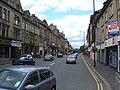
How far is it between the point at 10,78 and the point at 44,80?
153cm

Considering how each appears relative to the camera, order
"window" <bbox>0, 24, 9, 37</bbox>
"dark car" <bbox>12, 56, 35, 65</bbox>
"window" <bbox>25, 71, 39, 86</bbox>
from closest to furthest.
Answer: "window" <bbox>25, 71, 39, 86</bbox>, "dark car" <bbox>12, 56, 35, 65</bbox>, "window" <bbox>0, 24, 9, 37</bbox>

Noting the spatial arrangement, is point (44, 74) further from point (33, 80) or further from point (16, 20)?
point (16, 20)

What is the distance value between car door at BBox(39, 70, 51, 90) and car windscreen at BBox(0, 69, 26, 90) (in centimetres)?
90

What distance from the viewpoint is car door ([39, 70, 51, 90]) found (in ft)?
26.6

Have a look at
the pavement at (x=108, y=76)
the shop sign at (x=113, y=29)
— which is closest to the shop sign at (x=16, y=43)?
the pavement at (x=108, y=76)

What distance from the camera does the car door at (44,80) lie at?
8094 millimetres

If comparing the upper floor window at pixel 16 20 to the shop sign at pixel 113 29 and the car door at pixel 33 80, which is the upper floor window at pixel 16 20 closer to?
the shop sign at pixel 113 29

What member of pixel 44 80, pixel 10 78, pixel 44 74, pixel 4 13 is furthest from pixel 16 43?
pixel 10 78

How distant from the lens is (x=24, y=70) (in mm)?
7746

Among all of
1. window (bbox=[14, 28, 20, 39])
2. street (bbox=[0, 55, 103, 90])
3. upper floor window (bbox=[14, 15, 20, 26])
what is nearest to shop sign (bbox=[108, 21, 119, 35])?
street (bbox=[0, 55, 103, 90])

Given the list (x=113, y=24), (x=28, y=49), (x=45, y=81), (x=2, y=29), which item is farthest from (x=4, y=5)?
(x=45, y=81)

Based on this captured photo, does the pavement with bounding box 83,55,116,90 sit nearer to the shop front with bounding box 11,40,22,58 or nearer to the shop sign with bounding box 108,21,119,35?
the shop sign with bounding box 108,21,119,35

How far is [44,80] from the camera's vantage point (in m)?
8.53

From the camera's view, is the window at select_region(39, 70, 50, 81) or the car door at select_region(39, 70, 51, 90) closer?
the car door at select_region(39, 70, 51, 90)
